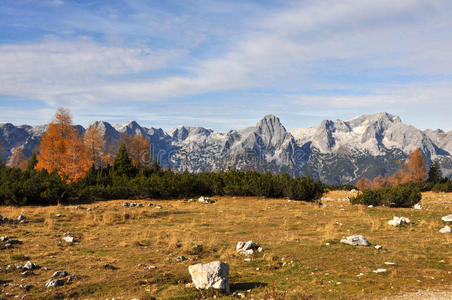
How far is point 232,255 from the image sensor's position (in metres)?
11.8

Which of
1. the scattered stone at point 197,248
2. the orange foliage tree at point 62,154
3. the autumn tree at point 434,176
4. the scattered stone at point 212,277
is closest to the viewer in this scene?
the scattered stone at point 212,277

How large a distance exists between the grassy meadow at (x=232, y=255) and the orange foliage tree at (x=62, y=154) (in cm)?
1719

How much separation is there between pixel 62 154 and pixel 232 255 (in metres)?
35.3

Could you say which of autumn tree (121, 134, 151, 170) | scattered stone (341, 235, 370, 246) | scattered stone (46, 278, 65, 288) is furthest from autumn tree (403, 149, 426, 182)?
scattered stone (46, 278, 65, 288)

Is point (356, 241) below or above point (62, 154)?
Result: below

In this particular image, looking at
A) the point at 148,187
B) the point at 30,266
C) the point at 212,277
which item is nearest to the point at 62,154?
the point at 148,187

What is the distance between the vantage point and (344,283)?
8.20 meters

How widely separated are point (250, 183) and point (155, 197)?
10.3 meters

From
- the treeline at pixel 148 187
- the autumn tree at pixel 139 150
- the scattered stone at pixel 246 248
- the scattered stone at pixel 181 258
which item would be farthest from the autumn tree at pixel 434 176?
the autumn tree at pixel 139 150

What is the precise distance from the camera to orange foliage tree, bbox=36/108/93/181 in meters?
37.6

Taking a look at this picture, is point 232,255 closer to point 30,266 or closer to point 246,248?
point 246,248

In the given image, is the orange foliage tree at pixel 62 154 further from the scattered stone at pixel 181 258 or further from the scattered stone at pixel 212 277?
the scattered stone at pixel 212 277

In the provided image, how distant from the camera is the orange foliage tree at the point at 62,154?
3756cm

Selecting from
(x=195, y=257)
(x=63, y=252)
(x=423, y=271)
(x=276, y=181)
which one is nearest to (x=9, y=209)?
(x=63, y=252)
